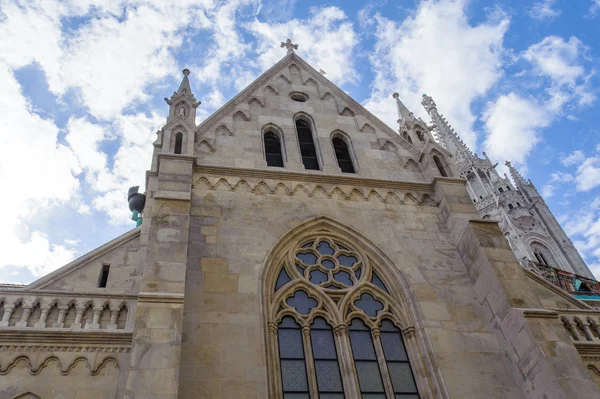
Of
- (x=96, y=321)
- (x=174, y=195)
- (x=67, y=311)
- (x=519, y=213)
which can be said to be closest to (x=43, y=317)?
(x=67, y=311)

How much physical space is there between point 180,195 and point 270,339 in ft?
12.1

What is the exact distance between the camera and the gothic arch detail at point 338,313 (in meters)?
10.4

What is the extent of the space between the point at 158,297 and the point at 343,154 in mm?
7826

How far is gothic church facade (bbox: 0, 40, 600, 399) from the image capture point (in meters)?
9.73

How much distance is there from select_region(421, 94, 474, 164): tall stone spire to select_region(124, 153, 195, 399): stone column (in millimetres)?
48224

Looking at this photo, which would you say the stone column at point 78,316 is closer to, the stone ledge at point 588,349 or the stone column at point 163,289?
the stone column at point 163,289

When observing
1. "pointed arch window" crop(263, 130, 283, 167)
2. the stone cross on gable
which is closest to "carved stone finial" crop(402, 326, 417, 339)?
"pointed arch window" crop(263, 130, 283, 167)

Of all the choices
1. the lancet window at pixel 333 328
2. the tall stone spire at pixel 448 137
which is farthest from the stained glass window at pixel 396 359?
the tall stone spire at pixel 448 137

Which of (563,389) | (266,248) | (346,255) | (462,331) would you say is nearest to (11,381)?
(266,248)

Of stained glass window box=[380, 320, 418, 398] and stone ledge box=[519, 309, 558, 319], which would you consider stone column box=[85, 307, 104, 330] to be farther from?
stone ledge box=[519, 309, 558, 319]

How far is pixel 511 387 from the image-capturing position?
1046 centimetres

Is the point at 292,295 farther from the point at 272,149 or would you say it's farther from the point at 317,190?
the point at 272,149

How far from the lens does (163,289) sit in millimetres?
10172

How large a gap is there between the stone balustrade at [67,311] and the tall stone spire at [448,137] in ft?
167
